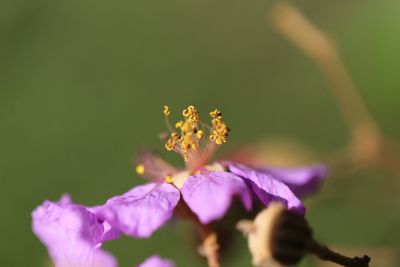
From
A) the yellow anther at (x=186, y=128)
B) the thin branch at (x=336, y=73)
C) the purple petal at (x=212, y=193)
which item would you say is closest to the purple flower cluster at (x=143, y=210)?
the purple petal at (x=212, y=193)

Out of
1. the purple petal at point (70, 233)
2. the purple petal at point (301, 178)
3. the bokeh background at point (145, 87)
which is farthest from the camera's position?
the bokeh background at point (145, 87)

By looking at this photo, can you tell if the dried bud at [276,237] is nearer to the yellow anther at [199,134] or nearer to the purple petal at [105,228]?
the purple petal at [105,228]

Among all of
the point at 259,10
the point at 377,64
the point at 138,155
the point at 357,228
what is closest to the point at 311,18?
the point at 259,10

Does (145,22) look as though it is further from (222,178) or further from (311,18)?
(222,178)

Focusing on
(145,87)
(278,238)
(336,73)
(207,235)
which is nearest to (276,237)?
(278,238)

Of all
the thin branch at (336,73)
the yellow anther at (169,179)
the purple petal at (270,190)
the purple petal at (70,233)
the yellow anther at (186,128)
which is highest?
the thin branch at (336,73)

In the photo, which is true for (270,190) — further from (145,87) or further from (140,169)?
(145,87)
